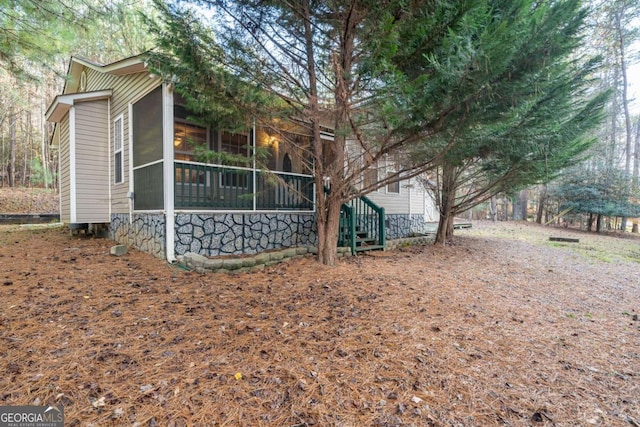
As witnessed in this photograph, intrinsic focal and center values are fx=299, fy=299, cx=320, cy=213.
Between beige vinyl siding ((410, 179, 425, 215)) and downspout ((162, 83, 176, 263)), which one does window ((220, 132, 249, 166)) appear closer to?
downspout ((162, 83, 176, 263))

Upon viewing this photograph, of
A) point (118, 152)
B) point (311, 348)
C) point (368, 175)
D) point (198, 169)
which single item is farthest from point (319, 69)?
point (118, 152)

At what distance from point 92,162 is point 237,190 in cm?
427

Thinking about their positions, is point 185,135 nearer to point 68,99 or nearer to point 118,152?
point 118,152

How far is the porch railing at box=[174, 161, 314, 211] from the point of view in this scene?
5426mm

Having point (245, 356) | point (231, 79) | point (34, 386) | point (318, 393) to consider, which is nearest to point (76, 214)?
point (231, 79)

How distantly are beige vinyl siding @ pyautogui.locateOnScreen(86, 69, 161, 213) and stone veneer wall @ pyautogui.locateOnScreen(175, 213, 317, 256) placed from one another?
2444 mm

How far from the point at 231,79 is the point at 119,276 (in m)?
3.37

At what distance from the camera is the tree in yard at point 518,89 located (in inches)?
111

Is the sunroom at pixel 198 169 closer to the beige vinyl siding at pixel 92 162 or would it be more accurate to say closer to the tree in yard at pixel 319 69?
the beige vinyl siding at pixel 92 162

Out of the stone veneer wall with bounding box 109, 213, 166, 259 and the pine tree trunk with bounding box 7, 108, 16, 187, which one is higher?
the pine tree trunk with bounding box 7, 108, 16, 187

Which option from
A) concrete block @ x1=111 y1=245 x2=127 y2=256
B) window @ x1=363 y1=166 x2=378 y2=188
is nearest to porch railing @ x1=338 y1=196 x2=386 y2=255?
window @ x1=363 y1=166 x2=378 y2=188

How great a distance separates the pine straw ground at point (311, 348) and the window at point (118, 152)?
269 centimetres

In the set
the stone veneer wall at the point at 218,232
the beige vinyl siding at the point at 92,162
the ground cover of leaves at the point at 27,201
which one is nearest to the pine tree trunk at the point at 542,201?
the stone veneer wall at the point at 218,232

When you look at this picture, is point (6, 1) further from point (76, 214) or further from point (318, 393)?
point (318, 393)
